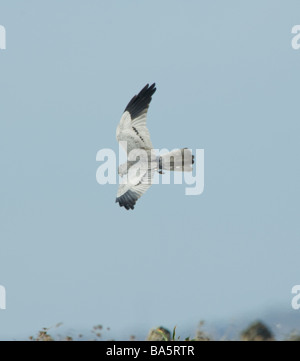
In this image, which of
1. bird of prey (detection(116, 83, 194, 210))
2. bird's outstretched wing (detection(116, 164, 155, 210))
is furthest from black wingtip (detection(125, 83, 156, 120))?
bird's outstretched wing (detection(116, 164, 155, 210))

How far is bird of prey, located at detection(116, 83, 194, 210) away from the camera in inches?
704

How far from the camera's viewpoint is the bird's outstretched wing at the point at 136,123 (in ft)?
59.3

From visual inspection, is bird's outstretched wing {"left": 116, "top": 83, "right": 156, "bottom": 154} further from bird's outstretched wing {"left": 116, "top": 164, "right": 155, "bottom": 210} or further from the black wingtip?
bird's outstretched wing {"left": 116, "top": 164, "right": 155, "bottom": 210}

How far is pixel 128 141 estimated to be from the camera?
18.1 metres

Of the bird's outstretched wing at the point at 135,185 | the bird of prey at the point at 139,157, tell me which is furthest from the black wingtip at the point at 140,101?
the bird's outstretched wing at the point at 135,185

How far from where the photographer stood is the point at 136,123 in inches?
715

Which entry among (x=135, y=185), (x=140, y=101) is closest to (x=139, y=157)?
(x=135, y=185)

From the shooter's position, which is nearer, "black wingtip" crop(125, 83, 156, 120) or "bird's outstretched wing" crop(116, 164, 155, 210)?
"bird's outstretched wing" crop(116, 164, 155, 210)

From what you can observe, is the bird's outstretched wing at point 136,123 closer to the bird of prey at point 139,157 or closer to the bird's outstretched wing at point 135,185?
the bird of prey at point 139,157

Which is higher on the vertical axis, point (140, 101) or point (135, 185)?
point (140, 101)

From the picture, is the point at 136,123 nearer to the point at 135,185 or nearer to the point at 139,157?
the point at 139,157

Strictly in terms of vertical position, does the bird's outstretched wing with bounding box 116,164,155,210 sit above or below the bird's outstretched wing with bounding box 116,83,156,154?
below

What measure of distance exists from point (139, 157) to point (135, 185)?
617 mm
